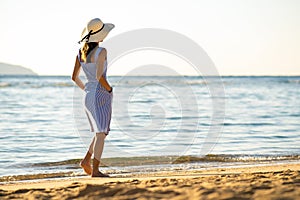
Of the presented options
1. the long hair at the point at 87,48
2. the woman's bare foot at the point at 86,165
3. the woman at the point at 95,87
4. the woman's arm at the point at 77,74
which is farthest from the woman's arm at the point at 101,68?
the woman's bare foot at the point at 86,165

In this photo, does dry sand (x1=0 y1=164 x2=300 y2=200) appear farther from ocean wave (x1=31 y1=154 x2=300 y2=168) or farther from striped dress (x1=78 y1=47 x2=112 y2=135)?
ocean wave (x1=31 y1=154 x2=300 y2=168)

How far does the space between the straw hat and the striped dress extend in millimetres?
283

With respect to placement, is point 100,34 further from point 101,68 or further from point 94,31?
point 101,68

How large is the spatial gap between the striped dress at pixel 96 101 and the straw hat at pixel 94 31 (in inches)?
11.1

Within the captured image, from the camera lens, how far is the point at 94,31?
5.80 metres

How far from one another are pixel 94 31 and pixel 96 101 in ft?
2.55

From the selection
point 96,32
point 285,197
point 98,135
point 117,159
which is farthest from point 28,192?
point 117,159

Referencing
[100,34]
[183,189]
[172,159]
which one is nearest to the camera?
[183,189]

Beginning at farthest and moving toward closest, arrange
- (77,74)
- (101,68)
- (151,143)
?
(151,143), (77,74), (101,68)

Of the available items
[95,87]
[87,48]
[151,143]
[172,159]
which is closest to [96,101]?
[95,87]

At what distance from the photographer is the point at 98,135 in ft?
19.2

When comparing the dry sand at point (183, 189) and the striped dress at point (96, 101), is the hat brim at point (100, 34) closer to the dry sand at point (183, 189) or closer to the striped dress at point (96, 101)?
the striped dress at point (96, 101)

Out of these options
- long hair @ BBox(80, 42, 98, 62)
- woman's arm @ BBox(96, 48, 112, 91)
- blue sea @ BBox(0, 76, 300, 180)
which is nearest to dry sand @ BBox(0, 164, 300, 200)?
woman's arm @ BBox(96, 48, 112, 91)

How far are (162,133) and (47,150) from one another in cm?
351
